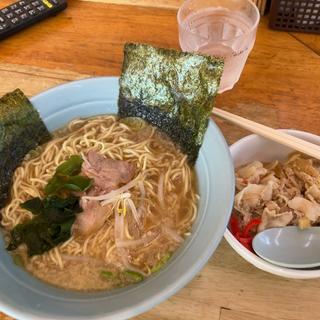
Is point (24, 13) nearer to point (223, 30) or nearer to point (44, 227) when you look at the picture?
point (223, 30)

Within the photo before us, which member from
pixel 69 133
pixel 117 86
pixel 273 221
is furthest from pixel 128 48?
pixel 273 221

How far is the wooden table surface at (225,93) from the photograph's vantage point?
3.27ft

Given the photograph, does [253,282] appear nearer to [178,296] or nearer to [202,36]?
[178,296]

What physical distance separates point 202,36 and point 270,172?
552 mm

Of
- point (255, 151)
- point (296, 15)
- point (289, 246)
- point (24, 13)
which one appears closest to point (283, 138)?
point (255, 151)

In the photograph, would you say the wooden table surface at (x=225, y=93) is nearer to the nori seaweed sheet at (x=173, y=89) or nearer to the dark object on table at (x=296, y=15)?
the dark object on table at (x=296, y=15)

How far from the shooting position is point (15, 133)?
3.69 ft

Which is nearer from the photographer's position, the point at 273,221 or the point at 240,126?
the point at 273,221

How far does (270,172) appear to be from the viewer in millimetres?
1141

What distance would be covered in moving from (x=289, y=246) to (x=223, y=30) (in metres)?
0.79

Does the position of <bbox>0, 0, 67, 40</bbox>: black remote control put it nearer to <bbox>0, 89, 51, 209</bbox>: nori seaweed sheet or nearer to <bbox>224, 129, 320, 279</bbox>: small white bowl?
<bbox>0, 89, 51, 209</bbox>: nori seaweed sheet

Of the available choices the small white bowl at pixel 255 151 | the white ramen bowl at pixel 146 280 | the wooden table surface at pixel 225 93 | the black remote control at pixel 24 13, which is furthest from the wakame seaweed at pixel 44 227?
the black remote control at pixel 24 13

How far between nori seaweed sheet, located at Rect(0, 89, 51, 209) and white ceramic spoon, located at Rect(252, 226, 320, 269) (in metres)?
0.64

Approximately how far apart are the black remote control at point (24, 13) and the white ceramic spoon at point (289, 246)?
1.16 meters
